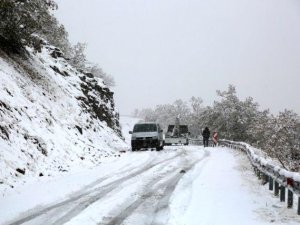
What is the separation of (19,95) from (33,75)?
4.20 m

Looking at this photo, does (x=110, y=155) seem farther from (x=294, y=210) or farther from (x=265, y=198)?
(x=294, y=210)

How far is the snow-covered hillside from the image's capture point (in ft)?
43.5

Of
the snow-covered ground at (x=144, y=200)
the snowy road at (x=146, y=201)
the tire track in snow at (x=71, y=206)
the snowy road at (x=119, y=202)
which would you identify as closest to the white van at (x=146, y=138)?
the snow-covered ground at (x=144, y=200)

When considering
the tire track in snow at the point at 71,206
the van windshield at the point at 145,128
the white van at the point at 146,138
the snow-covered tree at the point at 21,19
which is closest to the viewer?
the tire track in snow at the point at 71,206

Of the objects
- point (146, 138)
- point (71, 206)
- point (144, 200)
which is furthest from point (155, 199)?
point (146, 138)

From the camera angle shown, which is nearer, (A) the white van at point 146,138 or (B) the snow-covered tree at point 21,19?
(B) the snow-covered tree at point 21,19

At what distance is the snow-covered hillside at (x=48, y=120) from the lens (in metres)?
13.3

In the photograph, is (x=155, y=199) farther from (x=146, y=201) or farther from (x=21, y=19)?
(x=21, y=19)

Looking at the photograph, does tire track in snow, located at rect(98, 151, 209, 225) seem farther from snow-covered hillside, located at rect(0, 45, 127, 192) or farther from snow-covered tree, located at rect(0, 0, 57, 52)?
snow-covered tree, located at rect(0, 0, 57, 52)

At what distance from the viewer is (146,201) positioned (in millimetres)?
9805

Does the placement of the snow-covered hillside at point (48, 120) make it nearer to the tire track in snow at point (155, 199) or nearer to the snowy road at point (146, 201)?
the snowy road at point (146, 201)

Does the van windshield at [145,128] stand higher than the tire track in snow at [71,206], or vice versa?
the van windshield at [145,128]

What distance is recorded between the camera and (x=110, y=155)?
843 inches

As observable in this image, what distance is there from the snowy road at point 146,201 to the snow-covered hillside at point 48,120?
51.1 inches
